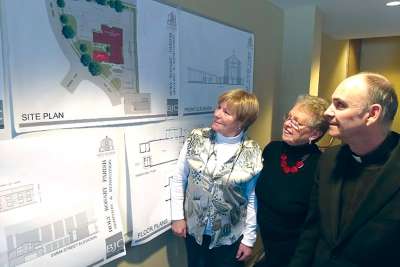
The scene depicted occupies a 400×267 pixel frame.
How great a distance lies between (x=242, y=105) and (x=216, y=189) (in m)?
0.39

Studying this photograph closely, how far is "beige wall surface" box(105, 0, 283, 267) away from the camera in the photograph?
149 cm

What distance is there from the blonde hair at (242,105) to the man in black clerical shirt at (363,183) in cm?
37

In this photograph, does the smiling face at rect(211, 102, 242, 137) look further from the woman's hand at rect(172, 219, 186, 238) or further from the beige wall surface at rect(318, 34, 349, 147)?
the beige wall surface at rect(318, 34, 349, 147)

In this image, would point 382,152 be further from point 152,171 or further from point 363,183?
point 152,171

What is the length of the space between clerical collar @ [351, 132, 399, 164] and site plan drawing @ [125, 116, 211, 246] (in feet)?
2.69

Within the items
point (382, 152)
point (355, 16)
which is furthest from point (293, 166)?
point (355, 16)

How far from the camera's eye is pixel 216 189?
4.51 ft

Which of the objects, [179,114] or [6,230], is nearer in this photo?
[6,230]

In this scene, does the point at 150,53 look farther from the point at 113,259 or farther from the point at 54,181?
the point at 113,259

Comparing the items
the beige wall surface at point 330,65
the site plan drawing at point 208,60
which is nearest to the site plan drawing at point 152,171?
the site plan drawing at point 208,60

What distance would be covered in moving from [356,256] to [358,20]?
8.49ft

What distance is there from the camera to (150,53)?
1331 mm

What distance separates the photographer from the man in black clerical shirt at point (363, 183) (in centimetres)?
103

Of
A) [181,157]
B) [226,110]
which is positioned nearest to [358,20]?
[226,110]
